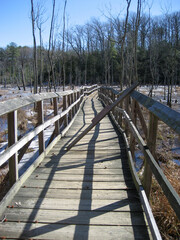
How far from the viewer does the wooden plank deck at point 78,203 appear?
2.16 m

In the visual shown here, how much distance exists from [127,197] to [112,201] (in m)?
0.21

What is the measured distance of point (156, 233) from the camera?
6.18ft

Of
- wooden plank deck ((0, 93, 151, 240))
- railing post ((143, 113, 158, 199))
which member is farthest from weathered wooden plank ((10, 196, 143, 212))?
railing post ((143, 113, 158, 199))

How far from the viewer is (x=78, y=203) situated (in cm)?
267

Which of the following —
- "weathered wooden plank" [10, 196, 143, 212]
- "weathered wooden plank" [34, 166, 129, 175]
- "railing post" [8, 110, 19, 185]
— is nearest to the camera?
"weathered wooden plank" [10, 196, 143, 212]

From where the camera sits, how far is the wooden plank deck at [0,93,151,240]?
216 cm

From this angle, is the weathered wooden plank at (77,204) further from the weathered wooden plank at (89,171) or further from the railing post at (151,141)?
the weathered wooden plank at (89,171)

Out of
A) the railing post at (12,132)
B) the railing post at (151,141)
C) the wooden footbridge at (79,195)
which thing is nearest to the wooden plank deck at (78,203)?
the wooden footbridge at (79,195)

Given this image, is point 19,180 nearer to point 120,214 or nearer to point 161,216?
point 120,214

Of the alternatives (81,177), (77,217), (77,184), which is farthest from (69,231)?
(81,177)

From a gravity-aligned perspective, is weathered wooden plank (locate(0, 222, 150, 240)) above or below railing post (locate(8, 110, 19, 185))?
below

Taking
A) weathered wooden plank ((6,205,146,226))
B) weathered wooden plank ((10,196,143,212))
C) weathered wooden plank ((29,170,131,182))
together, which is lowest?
weathered wooden plank ((6,205,146,226))

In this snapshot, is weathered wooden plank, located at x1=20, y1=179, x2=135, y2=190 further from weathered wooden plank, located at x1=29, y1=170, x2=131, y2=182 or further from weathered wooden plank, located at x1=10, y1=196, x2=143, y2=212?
weathered wooden plank, located at x1=10, y1=196, x2=143, y2=212

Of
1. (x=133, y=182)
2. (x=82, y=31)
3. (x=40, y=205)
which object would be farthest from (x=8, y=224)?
(x=82, y=31)
